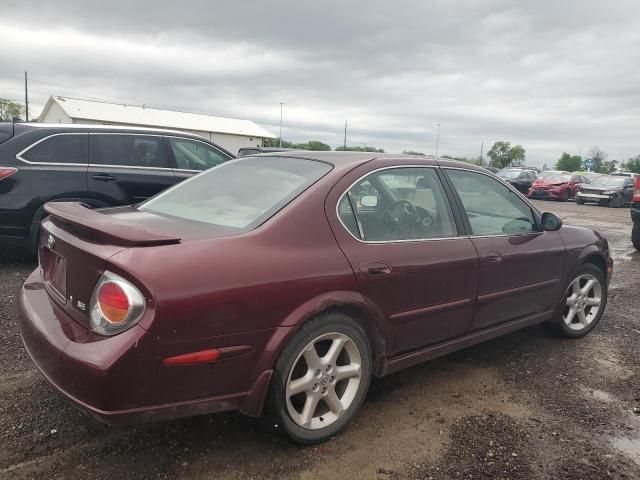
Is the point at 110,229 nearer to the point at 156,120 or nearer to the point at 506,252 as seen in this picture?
the point at 506,252

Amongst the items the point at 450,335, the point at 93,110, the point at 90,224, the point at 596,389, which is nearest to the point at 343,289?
the point at 450,335

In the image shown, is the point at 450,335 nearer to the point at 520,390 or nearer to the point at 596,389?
the point at 520,390

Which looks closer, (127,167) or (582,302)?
(582,302)

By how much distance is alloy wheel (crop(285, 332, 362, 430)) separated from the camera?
2.51 meters

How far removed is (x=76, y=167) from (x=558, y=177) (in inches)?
997

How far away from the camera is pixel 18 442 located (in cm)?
249

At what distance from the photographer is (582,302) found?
4391 millimetres

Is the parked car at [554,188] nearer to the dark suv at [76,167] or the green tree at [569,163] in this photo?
the dark suv at [76,167]

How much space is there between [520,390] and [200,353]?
7.59 ft

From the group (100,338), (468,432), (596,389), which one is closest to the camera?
(100,338)

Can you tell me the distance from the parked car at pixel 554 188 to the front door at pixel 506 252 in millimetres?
23437

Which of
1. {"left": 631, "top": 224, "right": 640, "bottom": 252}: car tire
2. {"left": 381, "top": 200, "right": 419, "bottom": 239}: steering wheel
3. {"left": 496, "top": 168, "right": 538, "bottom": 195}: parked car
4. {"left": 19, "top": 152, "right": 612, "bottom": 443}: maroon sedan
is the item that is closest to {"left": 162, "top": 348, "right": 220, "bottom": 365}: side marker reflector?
{"left": 19, "top": 152, "right": 612, "bottom": 443}: maroon sedan

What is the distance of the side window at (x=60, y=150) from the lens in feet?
18.3

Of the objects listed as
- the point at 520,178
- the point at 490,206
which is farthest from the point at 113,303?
the point at 520,178
